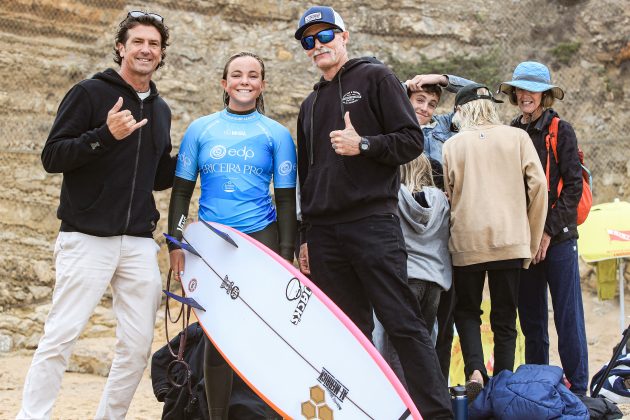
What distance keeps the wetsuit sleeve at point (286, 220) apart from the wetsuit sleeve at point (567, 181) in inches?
61.2

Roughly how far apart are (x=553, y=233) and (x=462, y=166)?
705 mm

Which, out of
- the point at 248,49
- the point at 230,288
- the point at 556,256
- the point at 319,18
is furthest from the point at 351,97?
the point at 248,49

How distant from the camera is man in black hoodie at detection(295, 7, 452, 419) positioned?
11.0 feet

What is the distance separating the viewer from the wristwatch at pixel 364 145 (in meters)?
3.32

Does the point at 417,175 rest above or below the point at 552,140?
Result: below

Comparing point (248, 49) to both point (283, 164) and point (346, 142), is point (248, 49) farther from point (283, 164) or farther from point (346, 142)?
point (346, 142)

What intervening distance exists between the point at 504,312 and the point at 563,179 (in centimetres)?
94

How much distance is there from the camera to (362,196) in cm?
342

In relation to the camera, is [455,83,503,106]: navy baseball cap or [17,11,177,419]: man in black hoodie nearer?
[17,11,177,419]: man in black hoodie

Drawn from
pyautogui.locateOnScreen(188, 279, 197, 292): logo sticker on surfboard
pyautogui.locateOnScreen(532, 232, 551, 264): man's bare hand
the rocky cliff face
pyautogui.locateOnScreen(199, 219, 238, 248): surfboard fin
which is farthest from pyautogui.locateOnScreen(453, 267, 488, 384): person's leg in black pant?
the rocky cliff face

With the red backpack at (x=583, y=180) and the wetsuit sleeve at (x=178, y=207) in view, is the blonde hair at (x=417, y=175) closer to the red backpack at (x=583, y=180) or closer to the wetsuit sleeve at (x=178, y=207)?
the red backpack at (x=583, y=180)

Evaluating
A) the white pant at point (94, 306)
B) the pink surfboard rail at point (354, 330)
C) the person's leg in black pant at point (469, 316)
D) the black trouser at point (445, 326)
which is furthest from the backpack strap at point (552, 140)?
the white pant at point (94, 306)

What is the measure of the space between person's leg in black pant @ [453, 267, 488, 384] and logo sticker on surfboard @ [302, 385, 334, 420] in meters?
1.06

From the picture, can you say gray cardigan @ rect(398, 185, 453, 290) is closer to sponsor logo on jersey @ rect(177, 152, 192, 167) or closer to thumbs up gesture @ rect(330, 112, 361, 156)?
thumbs up gesture @ rect(330, 112, 361, 156)
